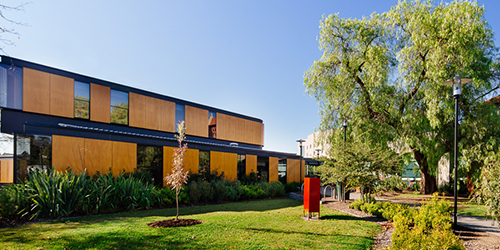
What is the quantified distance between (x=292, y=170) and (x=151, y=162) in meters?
14.1

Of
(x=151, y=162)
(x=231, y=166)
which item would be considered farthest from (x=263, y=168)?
(x=151, y=162)

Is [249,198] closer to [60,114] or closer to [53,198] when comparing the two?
Result: [53,198]

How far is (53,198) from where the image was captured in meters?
10.7

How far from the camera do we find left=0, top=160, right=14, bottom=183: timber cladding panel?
40.9ft

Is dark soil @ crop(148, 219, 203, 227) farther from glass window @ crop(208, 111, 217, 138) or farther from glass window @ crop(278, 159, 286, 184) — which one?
glass window @ crop(208, 111, 217, 138)

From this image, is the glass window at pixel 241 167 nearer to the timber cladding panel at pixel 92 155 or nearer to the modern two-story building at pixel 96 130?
the modern two-story building at pixel 96 130

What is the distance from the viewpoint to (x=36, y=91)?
639 inches

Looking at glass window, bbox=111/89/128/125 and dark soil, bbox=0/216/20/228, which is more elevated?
glass window, bbox=111/89/128/125

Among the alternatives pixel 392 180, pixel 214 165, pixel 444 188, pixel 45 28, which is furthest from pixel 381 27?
pixel 45 28

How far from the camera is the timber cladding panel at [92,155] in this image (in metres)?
13.4

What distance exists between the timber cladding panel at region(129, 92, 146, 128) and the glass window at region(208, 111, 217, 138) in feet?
23.2

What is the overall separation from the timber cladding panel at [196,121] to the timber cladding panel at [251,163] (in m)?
5.51

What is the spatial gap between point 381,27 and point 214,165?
14154mm

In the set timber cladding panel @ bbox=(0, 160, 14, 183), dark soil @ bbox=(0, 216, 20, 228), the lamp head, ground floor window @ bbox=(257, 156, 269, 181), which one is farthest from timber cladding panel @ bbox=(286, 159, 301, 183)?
dark soil @ bbox=(0, 216, 20, 228)
